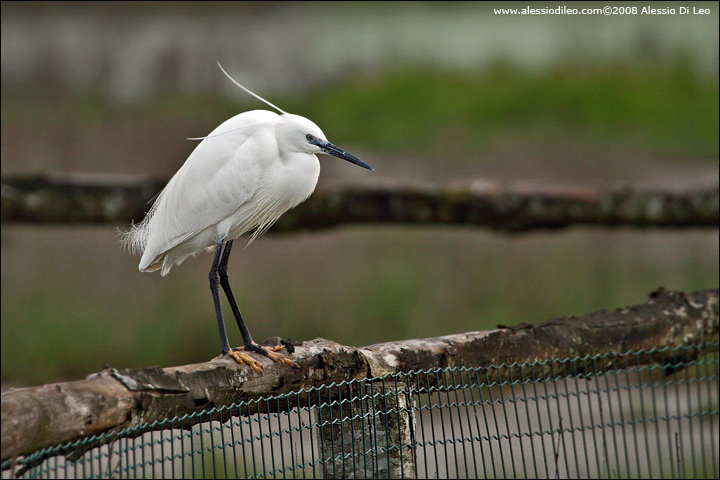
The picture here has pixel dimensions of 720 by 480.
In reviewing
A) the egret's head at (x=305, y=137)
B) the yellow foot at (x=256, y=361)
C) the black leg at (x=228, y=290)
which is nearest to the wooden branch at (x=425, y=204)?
the black leg at (x=228, y=290)

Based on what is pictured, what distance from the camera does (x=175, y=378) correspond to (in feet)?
2.91

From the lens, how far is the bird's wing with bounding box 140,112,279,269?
53.9 inches

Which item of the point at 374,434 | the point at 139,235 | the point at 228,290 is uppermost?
the point at 139,235

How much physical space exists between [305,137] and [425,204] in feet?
5.40

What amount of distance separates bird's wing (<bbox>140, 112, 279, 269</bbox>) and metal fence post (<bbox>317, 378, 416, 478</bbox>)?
1.73 feet

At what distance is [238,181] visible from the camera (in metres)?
1.38

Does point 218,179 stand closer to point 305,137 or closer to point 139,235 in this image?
point 305,137

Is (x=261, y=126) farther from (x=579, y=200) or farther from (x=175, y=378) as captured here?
(x=579, y=200)

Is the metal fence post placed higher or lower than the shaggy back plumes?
lower

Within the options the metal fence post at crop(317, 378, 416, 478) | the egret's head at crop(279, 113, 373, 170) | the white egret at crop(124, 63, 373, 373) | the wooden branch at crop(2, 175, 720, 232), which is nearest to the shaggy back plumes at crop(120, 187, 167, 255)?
the white egret at crop(124, 63, 373, 373)

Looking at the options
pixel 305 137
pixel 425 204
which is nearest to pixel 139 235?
pixel 305 137

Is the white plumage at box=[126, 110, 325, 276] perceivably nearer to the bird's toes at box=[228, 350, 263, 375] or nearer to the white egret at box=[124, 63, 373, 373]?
the white egret at box=[124, 63, 373, 373]

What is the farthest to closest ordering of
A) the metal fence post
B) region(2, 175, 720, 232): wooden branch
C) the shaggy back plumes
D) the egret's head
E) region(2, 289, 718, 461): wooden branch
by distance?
region(2, 175, 720, 232): wooden branch → the shaggy back plumes → the egret's head → the metal fence post → region(2, 289, 718, 461): wooden branch

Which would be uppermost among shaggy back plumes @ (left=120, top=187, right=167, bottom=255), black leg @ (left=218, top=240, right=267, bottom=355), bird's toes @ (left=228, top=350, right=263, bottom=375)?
shaggy back plumes @ (left=120, top=187, right=167, bottom=255)
